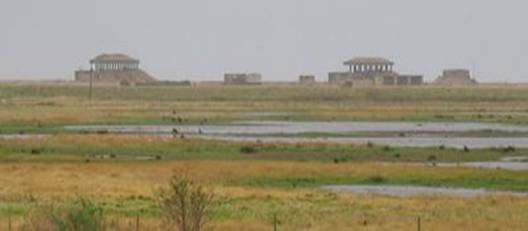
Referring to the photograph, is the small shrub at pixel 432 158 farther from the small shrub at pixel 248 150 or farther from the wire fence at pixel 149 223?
the wire fence at pixel 149 223

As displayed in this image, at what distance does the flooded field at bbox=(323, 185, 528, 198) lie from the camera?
51.8m

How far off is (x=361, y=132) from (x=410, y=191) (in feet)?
162

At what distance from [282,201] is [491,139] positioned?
4904cm

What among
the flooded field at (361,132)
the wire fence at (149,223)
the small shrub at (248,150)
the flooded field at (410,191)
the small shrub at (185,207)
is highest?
the small shrub at (185,207)

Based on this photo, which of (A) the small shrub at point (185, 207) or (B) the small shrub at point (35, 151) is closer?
(A) the small shrub at point (185, 207)

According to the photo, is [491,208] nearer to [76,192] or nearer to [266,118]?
[76,192]

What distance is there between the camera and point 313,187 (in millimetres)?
55125

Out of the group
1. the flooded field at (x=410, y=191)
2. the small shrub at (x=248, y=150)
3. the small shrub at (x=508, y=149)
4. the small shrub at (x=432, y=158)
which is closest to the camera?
the flooded field at (x=410, y=191)

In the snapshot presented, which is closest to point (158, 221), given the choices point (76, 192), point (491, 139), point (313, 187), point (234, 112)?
point (76, 192)

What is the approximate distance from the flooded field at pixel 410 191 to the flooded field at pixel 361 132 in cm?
2924

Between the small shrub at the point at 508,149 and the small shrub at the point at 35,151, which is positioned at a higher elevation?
the small shrub at the point at 508,149

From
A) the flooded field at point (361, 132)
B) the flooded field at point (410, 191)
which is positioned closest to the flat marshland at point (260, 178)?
the flooded field at point (410, 191)

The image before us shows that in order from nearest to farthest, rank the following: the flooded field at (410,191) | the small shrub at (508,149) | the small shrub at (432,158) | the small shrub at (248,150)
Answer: the flooded field at (410,191), the small shrub at (432,158), the small shrub at (248,150), the small shrub at (508,149)

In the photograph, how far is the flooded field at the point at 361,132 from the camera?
89.4 meters
